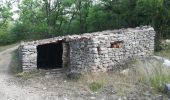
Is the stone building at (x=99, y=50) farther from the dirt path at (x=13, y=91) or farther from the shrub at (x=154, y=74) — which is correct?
the dirt path at (x=13, y=91)

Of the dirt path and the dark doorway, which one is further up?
the dark doorway

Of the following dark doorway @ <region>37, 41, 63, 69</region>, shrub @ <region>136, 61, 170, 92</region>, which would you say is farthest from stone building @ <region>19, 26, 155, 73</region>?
dark doorway @ <region>37, 41, 63, 69</region>

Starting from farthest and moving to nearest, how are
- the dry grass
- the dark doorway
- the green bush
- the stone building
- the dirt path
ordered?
the dark doorway
the stone building
the green bush
the dry grass
the dirt path

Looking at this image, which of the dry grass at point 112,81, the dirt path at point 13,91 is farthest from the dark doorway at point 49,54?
the dry grass at point 112,81

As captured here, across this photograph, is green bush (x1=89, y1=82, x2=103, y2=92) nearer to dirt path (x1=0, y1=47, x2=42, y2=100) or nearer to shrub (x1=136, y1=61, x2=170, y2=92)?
shrub (x1=136, y1=61, x2=170, y2=92)

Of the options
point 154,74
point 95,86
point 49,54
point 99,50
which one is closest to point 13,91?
point 95,86

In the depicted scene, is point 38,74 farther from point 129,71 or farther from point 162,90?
point 162,90

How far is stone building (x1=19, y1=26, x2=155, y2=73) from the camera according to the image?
14.7 metres

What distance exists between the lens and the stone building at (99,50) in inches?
578

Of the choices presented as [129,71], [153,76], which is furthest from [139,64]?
[153,76]

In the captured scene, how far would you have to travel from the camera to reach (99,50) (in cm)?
Result: 1477

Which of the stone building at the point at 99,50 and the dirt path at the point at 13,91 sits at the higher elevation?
the stone building at the point at 99,50

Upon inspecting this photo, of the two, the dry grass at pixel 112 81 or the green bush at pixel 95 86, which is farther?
the green bush at pixel 95 86

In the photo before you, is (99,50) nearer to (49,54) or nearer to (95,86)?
(95,86)
